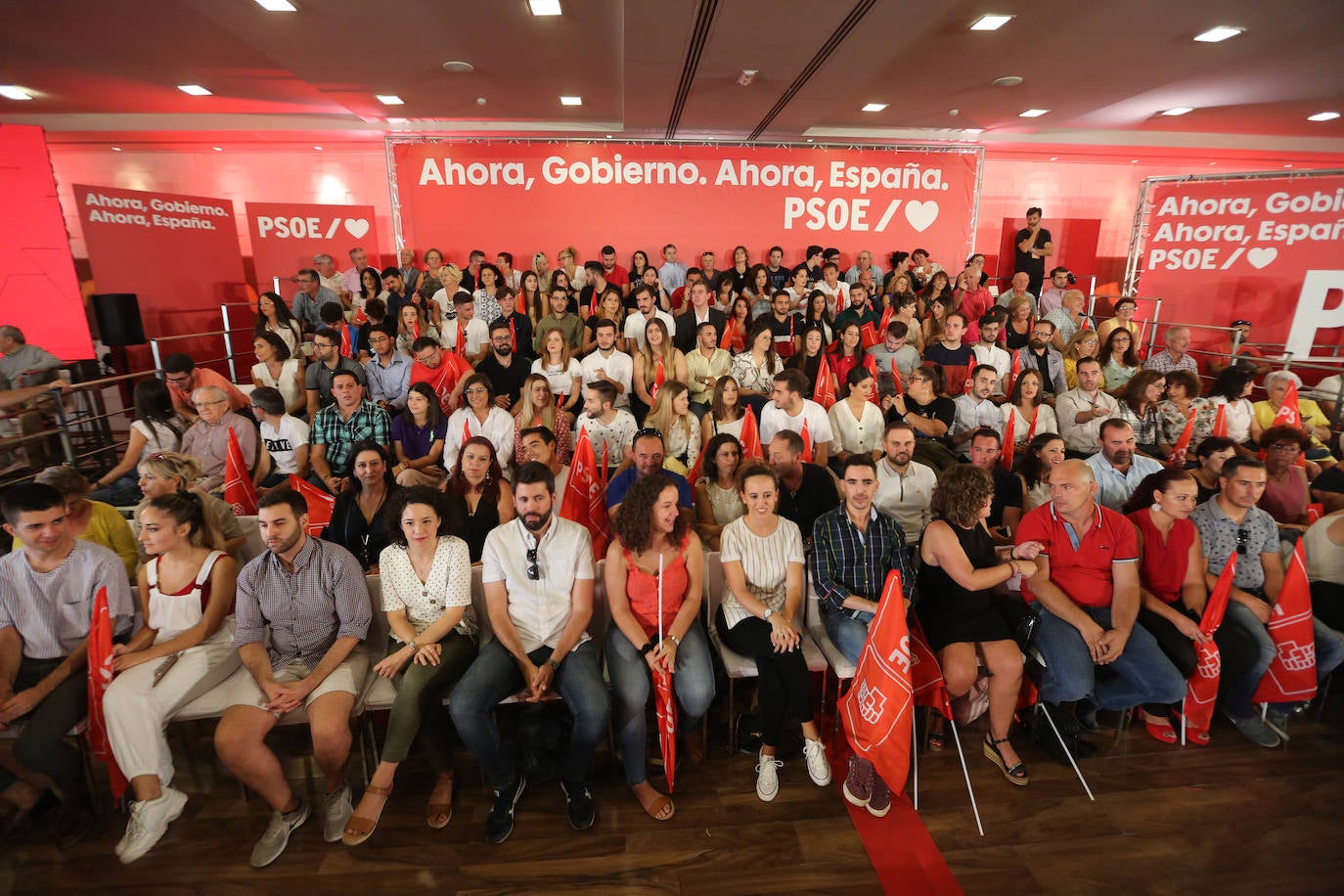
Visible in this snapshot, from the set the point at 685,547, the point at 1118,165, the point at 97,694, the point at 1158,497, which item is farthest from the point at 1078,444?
the point at 1118,165

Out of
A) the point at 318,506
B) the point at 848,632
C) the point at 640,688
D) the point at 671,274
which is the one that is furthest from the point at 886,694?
the point at 671,274

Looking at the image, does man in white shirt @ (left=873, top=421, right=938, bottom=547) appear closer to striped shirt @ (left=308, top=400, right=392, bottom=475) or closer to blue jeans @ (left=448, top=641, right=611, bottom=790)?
blue jeans @ (left=448, top=641, right=611, bottom=790)

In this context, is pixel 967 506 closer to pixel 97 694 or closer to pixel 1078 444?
pixel 1078 444

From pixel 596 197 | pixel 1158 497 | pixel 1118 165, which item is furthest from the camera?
pixel 1118 165

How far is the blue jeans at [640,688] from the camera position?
2.42 m

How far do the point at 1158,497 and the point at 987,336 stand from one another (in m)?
3.11

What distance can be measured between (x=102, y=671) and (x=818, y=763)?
2.76m

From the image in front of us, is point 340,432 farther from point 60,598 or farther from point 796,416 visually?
point 796,416

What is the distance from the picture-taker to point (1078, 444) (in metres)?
4.70

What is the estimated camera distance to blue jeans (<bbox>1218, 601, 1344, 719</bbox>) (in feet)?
8.92

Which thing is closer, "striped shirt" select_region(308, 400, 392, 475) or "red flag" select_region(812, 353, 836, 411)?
"striped shirt" select_region(308, 400, 392, 475)

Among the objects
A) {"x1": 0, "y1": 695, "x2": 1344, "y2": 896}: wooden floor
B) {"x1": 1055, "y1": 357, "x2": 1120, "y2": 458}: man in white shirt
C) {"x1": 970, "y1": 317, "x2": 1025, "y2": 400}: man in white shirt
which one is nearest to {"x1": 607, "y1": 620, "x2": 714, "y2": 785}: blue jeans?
{"x1": 0, "y1": 695, "x2": 1344, "y2": 896}: wooden floor

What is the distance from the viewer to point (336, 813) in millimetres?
2357

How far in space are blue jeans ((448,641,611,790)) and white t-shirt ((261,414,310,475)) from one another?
2.61 metres
